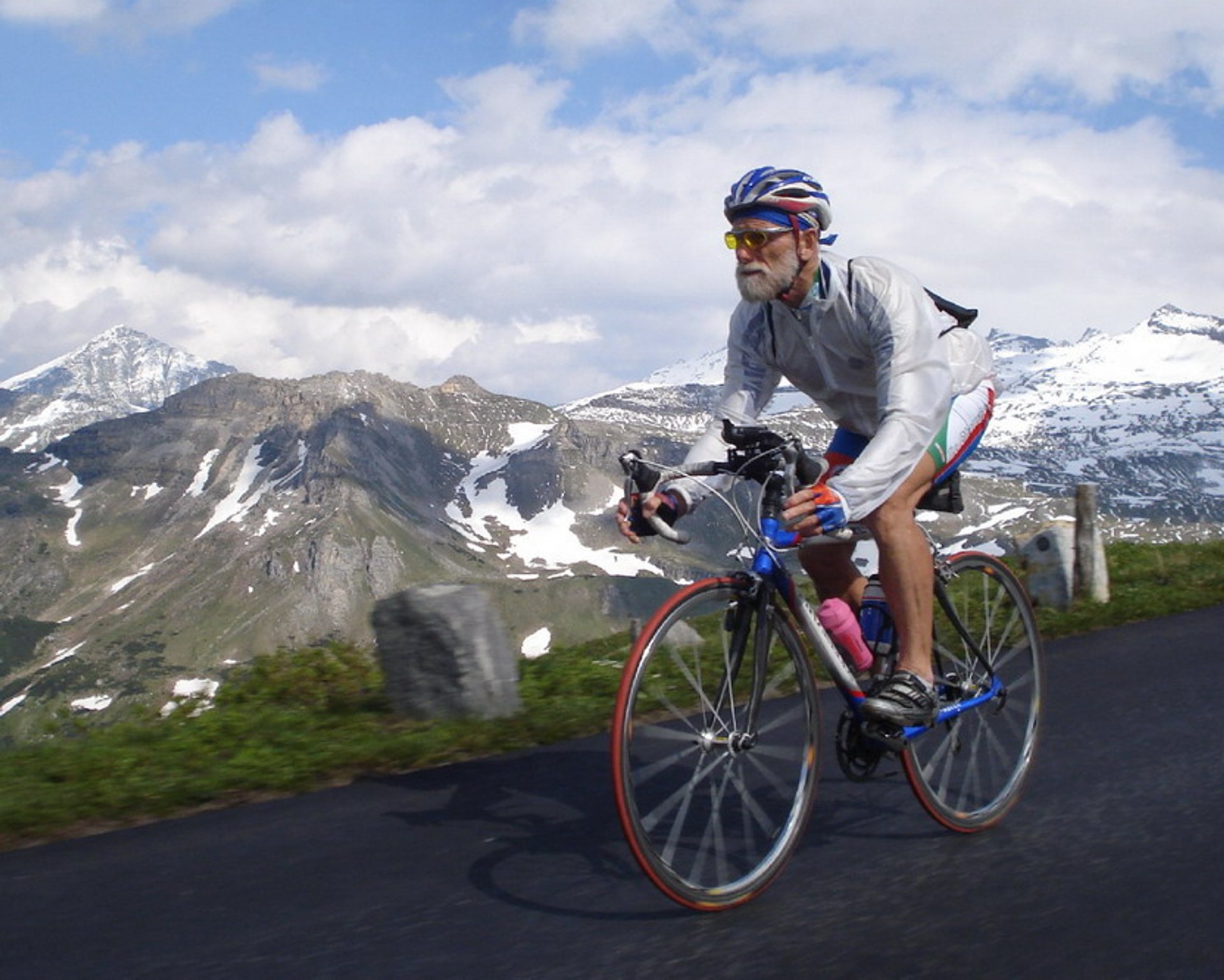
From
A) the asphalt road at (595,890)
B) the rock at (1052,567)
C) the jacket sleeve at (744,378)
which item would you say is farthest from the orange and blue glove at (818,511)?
the rock at (1052,567)

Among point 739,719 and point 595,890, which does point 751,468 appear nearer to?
point 739,719

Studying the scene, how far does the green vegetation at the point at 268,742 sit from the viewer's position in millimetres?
6156

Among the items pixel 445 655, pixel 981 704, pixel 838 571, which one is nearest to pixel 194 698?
pixel 445 655

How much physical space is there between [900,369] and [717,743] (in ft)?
4.68

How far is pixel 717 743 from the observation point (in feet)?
14.3

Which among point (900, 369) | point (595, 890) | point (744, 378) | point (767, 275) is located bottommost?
point (595, 890)

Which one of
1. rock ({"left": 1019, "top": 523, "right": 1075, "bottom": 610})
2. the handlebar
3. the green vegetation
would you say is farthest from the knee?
rock ({"left": 1019, "top": 523, "right": 1075, "bottom": 610})

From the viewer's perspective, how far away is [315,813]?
5855mm

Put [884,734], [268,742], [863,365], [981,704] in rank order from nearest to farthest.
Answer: [884,734] < [863,365] < [981,704] < [268,742]

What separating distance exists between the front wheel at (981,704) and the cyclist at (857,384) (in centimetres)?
40

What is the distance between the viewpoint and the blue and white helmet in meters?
4.42

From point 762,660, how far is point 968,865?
1121 millimetres

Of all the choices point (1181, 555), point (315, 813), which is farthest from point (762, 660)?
point (1181, 555)

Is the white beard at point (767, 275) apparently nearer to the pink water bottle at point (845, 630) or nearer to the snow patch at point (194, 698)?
the pink water bottle at point (845, 630)
